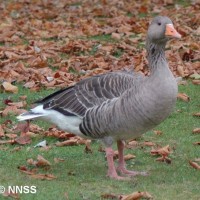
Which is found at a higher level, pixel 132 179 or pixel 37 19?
pixel 132 179

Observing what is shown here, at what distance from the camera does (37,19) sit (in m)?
18.3

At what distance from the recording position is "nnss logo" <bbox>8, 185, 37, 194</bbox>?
6766 millimetres

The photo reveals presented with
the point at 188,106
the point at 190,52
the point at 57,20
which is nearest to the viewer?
the point at 188,106

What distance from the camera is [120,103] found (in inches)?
290

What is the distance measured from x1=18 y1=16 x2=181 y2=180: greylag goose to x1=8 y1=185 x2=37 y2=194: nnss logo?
37.3 inches

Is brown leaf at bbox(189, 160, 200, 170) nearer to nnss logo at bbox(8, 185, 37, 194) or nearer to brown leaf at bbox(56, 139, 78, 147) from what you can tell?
brown leaf at bbox(56, 139, 78, 147)

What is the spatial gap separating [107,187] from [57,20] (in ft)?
37.4

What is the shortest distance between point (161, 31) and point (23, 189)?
2.04 m

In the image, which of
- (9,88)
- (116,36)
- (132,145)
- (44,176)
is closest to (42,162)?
(44,176)

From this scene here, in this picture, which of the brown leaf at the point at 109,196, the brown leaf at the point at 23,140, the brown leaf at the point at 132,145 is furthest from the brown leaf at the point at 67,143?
the brown leaf at the point at 109,196

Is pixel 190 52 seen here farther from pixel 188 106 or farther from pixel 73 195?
pixel 73 195

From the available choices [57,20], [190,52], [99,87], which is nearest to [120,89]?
[99,87]

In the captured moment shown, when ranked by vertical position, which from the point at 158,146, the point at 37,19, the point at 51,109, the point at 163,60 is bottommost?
the point at 37,19

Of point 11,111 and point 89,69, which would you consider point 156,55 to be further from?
point 89,69
